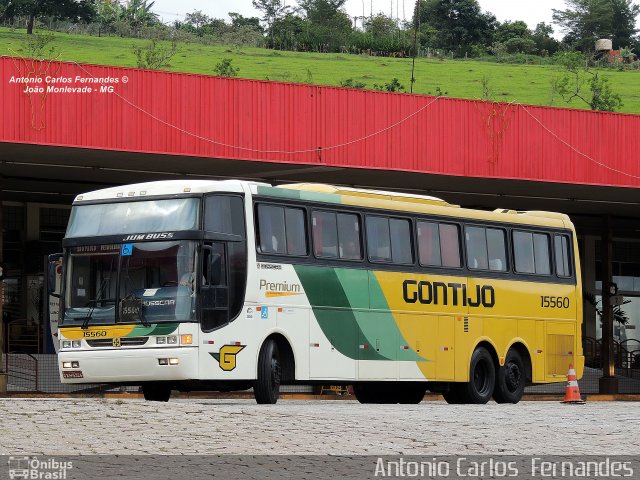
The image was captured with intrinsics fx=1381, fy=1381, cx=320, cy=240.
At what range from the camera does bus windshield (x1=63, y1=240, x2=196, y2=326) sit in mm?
20453

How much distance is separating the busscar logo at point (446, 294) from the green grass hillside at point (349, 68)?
2918 inches

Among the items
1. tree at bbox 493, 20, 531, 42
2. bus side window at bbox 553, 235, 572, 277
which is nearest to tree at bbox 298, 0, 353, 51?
tree at bbox 493, 20, 531, 42

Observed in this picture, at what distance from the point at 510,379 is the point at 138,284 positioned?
9.16 m

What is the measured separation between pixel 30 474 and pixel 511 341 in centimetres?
1673

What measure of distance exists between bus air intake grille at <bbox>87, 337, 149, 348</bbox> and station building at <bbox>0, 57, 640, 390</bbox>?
26.5 ft

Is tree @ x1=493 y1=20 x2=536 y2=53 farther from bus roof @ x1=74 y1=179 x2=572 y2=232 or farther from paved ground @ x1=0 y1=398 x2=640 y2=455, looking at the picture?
paved ground @ x1=0 y1=398 x2=640 y2=455

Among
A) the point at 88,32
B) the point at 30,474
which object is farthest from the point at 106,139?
the point at 88,32

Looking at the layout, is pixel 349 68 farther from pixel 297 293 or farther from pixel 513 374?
pixel 297 293

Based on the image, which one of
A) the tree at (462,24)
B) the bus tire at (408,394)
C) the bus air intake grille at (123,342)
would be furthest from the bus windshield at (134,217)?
the tree at (462,24)

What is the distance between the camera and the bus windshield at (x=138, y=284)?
20.5m

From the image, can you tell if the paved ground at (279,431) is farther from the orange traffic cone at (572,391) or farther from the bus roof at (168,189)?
the orange traffic cone at (572,391)

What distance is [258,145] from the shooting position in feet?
100

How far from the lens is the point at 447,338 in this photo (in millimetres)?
25344

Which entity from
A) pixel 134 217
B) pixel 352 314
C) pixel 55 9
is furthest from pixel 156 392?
pixel 55 9
